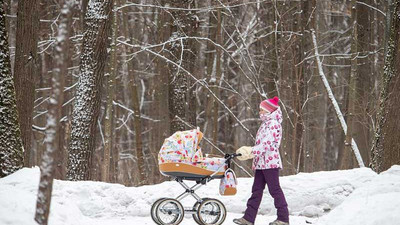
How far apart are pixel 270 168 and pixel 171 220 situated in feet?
5.41

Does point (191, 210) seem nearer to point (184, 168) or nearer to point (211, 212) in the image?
point (211, 212)

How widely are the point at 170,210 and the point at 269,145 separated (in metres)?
1.69

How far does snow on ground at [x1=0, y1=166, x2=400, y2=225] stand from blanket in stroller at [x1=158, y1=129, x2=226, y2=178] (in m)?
1.12

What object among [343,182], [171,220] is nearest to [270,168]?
[171,220]

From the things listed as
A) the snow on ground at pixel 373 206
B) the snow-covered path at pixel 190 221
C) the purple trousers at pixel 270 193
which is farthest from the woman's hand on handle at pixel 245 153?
the snow on ground at pixel 373 206

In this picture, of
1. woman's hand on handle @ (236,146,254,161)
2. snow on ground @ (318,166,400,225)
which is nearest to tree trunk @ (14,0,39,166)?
woman's hand on handle @ (236,146,254,161)

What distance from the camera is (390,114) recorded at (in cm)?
958

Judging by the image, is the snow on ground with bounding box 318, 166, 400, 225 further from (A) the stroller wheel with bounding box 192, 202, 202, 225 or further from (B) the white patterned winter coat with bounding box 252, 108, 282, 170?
(A) the stroller wheel with bounding box 192, 202, 202, 225

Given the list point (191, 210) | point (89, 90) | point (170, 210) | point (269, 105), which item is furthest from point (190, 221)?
point (89, 90)

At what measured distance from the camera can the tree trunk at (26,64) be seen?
31.6ft

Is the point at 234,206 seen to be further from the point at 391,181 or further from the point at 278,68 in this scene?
the point at 278,68

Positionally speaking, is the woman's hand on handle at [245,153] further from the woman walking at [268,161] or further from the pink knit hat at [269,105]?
the pink knit hat at [269,105]

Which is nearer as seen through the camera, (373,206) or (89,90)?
(373,206)

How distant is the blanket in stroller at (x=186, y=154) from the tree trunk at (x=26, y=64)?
2.97m
